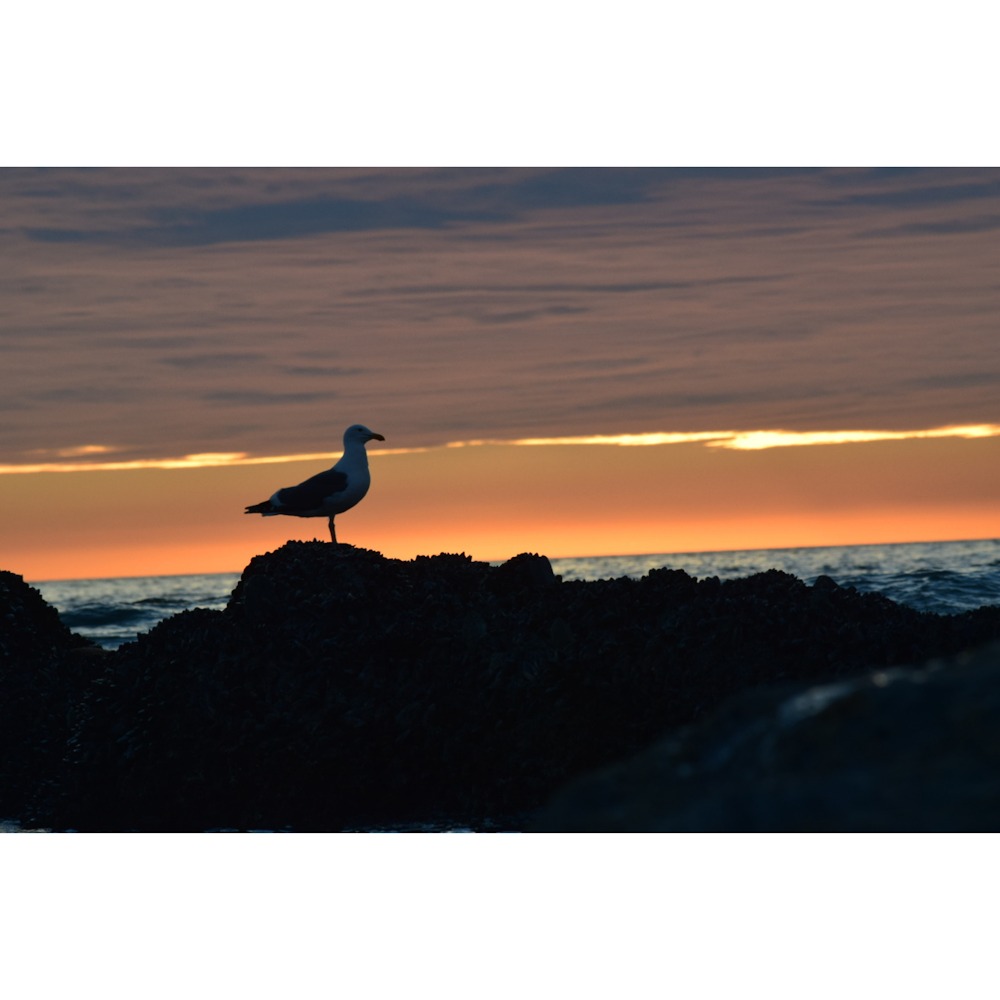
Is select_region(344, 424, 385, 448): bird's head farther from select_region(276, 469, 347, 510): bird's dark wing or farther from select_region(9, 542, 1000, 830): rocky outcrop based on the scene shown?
select_region(9, 542, 1000, 830): rocky outcrop

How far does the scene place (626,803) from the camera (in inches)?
132

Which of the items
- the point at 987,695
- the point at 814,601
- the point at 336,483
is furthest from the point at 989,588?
the point at 987,695

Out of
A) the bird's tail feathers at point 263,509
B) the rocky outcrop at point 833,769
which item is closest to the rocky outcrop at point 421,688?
the bird's tail feathers at point 263,509

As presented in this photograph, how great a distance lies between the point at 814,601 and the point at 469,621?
2719 mm

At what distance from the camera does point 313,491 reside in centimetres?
1073

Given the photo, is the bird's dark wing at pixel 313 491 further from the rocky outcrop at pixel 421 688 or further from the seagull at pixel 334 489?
the rocky outcrop at pixel 421 688

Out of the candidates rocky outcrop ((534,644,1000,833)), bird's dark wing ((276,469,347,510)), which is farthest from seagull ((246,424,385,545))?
rocky outcrop ((534,644,1000,833))

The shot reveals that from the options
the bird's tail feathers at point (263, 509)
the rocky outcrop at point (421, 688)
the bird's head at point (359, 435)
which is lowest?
the rocky outcrop at point (421, 688)

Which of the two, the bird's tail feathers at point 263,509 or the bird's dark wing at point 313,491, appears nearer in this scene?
the bird's dark wing at point 313,491

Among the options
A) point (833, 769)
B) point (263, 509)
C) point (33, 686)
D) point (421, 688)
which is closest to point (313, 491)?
point (263, 509)

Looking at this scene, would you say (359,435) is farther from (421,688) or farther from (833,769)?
(833,769)

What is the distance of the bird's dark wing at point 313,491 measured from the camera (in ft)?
35.2

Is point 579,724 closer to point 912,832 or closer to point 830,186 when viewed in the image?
point 912,832

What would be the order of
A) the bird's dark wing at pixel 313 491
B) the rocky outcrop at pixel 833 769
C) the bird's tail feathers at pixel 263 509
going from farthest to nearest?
the bird's tail feathers at pixel 263 509 → the bird's dark wing at pixel 313 491 → the rocky outcrop at pixel 833 769
